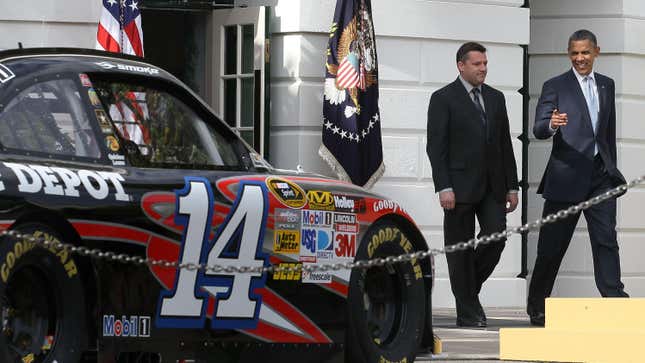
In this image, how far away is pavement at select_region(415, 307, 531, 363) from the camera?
9844 millimetres

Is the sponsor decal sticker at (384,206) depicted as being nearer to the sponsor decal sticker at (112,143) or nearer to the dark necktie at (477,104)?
the sponsor decal sticker at (112,143)

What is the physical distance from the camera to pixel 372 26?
15.4 metres

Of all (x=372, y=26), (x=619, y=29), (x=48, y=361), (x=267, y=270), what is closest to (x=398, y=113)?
(x=372, y=26)

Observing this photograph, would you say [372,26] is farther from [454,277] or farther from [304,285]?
[304,285]

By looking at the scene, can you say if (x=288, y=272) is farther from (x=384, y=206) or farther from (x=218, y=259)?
(x=384, y=206)

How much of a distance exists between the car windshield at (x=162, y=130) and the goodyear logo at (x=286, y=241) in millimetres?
381

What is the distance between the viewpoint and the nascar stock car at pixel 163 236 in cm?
704

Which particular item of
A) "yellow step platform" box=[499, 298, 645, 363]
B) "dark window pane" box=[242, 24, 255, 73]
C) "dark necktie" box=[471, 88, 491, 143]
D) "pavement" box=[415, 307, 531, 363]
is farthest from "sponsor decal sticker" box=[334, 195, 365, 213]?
"dark window pane" box=[242, 24, 255, 73]

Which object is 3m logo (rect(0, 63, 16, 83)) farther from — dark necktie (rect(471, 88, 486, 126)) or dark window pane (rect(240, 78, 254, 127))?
dark window pane (rect(240, 78, 254, 127))

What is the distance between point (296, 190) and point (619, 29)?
10.4m

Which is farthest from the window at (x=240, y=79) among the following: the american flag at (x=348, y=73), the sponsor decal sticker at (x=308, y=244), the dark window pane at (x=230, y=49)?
the sponsor decal sticker at (x=308, y=244)

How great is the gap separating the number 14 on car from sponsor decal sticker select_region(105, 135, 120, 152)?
319 mm

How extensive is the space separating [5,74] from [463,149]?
5.95m

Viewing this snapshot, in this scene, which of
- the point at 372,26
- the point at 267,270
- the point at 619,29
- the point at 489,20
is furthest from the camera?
the point at 619,29
